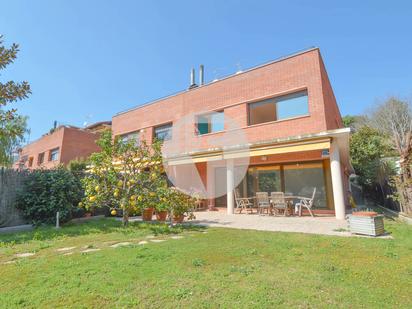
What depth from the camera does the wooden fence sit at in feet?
29.3

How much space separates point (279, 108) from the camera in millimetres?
13094

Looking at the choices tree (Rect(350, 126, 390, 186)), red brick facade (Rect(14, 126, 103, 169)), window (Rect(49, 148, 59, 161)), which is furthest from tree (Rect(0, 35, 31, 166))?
window (Rect(49, 148, 59, 161))

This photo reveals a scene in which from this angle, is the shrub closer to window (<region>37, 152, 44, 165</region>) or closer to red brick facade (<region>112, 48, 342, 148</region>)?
red brick facade (<region>112, 48, 342, 148</region>)

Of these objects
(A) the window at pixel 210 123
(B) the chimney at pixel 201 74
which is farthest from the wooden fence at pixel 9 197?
(B) the chimney at pixel 201 74

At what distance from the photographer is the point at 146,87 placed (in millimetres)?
20297

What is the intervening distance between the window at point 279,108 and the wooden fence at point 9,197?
12.0 meters

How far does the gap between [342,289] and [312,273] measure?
597 millimetres

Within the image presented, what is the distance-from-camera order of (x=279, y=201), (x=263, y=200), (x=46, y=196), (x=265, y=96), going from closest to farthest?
(x=46, y=196), (x=279, y=201), (x=263, y=200), (x=265, y=96)

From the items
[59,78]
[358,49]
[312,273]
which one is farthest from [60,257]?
[358,49]

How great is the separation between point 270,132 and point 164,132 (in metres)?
8.85

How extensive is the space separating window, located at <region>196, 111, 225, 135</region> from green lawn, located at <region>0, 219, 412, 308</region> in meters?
9.88

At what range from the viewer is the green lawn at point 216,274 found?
9.83ft

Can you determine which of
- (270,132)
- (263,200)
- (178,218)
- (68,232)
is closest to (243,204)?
(263,200)

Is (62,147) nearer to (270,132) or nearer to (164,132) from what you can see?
(164,132)
